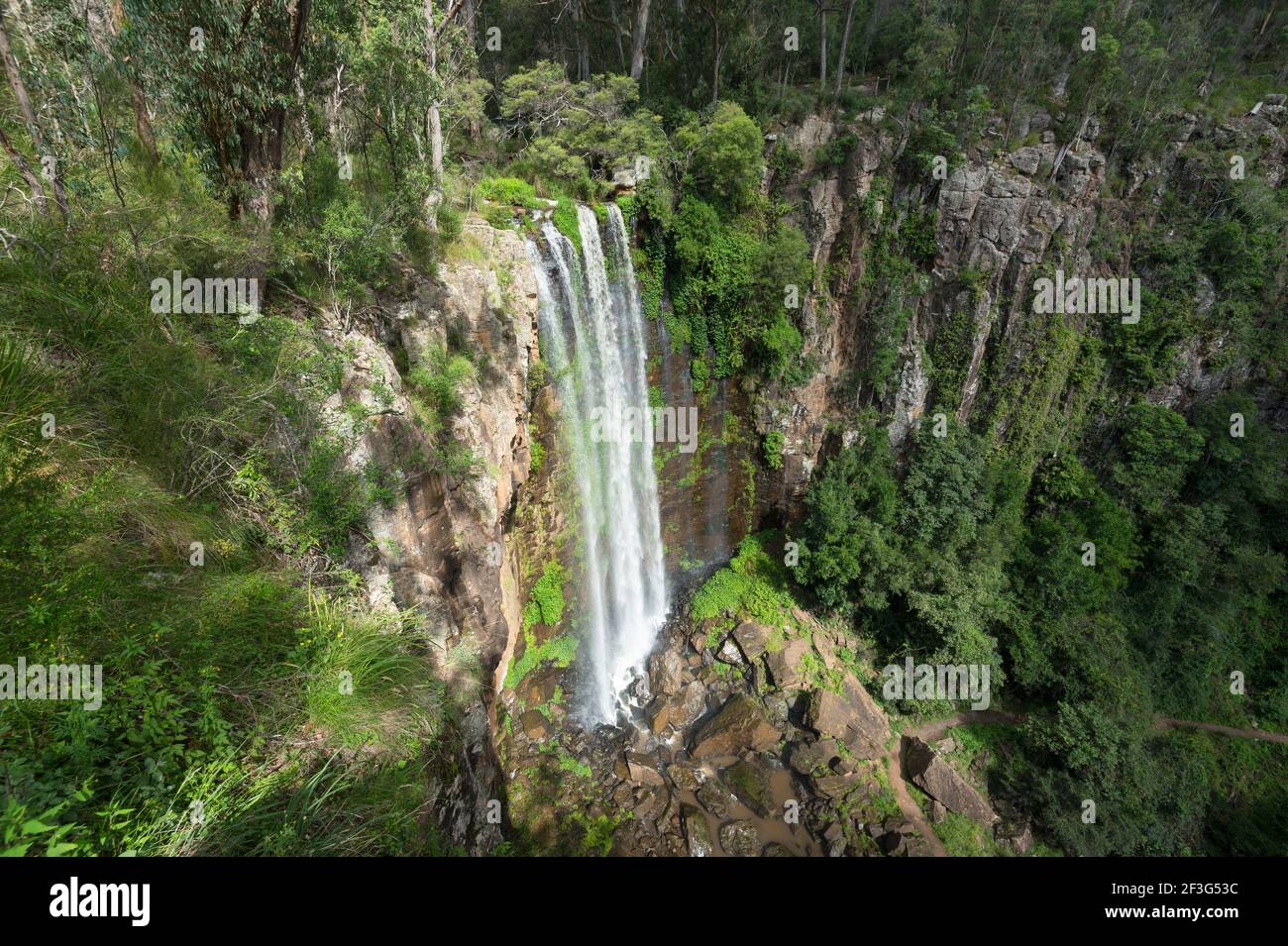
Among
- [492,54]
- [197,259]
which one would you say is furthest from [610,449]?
[492,54]

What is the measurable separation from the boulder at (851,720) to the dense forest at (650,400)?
9.0 inches

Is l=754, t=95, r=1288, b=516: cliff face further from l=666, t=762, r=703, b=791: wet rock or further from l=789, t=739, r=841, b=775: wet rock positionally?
l=666, t=762, r=703, b=791: wet rock

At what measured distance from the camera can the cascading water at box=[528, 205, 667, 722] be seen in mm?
13109

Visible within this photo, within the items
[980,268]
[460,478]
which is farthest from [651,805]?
[980,268]

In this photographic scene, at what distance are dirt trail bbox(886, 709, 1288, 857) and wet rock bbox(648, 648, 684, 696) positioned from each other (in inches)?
252

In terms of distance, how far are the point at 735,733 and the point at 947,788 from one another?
5881 millimetres

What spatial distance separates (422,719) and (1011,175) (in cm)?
2335

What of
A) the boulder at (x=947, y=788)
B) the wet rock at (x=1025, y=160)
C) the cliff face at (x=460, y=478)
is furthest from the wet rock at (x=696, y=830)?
the wet rock at (x=1025, y=160)

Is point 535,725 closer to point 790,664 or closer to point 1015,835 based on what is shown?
point 790,664

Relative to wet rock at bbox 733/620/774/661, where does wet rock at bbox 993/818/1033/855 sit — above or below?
below

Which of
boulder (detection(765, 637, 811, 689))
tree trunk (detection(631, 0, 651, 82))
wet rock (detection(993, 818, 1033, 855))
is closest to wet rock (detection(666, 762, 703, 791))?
boulder (detection(765, 637, 811, 689))

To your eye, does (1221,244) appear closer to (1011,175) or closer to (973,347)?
(1011,175)

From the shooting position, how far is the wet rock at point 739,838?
11961 millimetres
